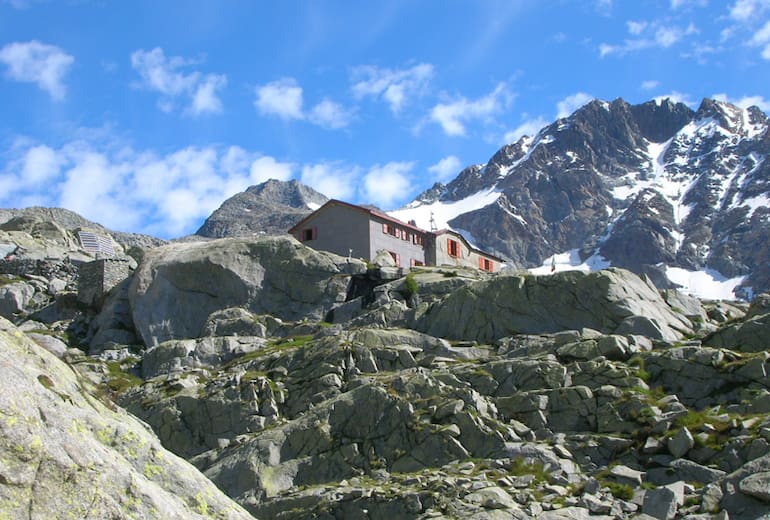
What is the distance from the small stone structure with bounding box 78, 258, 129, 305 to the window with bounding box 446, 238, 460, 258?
34476mm

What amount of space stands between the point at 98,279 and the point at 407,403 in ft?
135

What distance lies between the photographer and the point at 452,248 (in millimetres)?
94188

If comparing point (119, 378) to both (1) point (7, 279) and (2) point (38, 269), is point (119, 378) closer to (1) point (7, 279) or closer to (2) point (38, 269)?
(1) point (7, 279)

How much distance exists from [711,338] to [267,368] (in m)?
24.3

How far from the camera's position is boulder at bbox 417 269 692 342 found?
53344mm

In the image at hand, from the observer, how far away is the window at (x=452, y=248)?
93412 millimetres

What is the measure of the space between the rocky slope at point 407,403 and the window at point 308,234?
665 inches

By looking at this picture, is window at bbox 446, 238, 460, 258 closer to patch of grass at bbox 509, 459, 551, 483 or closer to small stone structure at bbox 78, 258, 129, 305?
small stone structure at bbox 78, 258, 129, 305

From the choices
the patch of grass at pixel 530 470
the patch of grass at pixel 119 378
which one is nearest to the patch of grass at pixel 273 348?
the patch of grass at pixel 119 378

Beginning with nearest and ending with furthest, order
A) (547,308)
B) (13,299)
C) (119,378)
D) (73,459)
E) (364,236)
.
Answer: (73,459)
(547,308)
(119,378)
(13,299)
(364,236)

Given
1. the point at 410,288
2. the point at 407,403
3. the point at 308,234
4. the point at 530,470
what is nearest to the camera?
the point at 530,470

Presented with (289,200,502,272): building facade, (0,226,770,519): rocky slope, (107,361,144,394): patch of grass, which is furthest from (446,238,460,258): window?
(107,361,144,394): patch of grass

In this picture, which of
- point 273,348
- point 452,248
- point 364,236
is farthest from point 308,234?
point 273,348

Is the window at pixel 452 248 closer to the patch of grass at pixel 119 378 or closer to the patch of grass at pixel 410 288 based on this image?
the patch of grass at pixel 410 288
